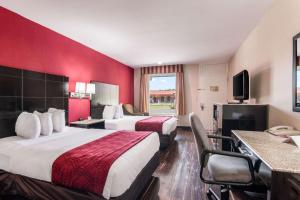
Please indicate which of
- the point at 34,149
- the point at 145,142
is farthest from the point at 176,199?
the point at 34,149

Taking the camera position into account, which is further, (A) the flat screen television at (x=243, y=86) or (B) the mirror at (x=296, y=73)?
(A) the flat screen television at (x=243, y=86)

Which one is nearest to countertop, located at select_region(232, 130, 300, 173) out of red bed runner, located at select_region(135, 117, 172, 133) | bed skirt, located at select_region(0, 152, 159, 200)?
bed skirt, located at select_region(0, 152, 159, 200)

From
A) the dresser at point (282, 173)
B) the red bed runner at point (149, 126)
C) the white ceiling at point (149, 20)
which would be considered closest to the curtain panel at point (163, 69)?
the white ceiling at point (149, 20)

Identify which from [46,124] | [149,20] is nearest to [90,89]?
[46,124]

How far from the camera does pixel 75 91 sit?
383cm

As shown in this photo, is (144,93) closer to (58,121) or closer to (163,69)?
(163,69)

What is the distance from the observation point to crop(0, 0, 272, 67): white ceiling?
2.38 meters

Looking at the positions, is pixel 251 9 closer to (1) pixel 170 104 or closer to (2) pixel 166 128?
(2) pixel 166 128

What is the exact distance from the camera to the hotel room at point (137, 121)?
154 centimetres

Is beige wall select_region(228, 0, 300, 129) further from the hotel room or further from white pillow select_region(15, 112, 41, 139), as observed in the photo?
white pillow select_region(15, 112, 41, 139)

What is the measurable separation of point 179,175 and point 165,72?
4730 millimetres

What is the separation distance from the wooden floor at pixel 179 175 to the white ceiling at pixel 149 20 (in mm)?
2595

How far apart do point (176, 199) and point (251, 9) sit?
2.90m

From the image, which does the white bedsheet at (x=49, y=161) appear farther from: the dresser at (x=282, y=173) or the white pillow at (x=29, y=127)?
the dresser at (x=282, y=173)
